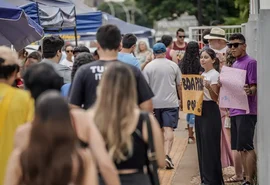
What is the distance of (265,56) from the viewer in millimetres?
8258

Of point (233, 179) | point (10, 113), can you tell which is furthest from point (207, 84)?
point (10, 113)

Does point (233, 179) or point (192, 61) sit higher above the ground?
point (192, 61)

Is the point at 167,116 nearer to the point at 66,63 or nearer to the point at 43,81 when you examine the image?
the point at 66,63

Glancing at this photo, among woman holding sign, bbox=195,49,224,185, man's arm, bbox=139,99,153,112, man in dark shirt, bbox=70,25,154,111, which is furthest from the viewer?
woman holding sign, bbox=195,49,224,185

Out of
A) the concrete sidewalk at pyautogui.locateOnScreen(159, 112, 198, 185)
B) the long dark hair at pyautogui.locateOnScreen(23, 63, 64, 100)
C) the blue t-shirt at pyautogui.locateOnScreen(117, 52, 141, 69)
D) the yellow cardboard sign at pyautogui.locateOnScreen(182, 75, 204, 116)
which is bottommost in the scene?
the concrete sidewalk at pyautogui.locateOnScreen(159, 112, 198, 185)

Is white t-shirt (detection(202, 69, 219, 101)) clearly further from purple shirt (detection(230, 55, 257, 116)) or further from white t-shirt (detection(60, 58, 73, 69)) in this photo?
white t-shirt (detection(60, 58, 73, 69))

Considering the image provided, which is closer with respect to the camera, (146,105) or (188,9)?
(146,105)

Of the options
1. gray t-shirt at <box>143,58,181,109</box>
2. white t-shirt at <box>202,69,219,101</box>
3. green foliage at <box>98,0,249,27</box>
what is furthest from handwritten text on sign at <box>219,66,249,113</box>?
green foliage at <box>98,0,249,27</box>

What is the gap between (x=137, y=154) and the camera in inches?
223

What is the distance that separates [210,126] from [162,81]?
1.82 metres

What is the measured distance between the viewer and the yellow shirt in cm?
646

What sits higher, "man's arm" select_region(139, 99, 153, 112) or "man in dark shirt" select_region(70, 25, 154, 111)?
"man in dark shirt" select_region(70, 25, 154, 111)

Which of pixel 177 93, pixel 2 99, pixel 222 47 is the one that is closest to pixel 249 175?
pixel 177 93

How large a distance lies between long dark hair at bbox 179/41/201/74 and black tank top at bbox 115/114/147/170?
18.9 ft
